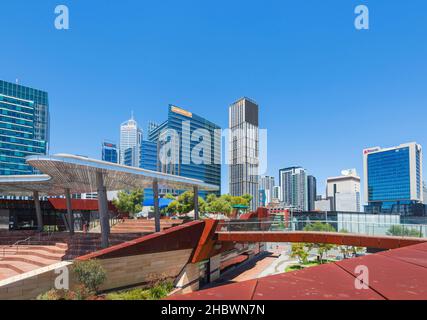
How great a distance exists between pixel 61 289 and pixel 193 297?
41.2 ft

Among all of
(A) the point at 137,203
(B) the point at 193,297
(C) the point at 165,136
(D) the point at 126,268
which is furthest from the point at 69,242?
(C) the point at 165,136

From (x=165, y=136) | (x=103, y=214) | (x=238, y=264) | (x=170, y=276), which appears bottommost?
(x=238, y=264)

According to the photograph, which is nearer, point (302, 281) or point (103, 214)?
point (302, 281)

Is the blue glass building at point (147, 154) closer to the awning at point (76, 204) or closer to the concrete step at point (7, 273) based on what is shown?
the awning at point (76, 204)

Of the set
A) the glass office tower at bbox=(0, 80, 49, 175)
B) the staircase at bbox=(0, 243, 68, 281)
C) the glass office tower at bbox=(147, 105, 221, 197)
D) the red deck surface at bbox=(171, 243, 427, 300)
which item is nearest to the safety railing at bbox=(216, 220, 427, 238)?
the staircase at bbox=(0, 243, 68, 281)

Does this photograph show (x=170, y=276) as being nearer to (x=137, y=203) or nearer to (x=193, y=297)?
(x=193, y=297)

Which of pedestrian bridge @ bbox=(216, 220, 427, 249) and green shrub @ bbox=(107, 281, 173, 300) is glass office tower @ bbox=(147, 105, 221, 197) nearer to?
pedestrian bridge @ bbox=(216, 220, 427, 249)

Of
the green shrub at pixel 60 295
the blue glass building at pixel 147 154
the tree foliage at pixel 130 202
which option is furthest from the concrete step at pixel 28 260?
the blue glass building at pixel 147 154

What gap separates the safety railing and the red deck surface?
775 inches

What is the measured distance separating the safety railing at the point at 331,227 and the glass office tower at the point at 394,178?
142m

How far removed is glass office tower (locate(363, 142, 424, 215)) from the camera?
14675 cm

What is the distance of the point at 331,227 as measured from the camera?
2373 centimetres

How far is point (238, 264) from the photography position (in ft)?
129

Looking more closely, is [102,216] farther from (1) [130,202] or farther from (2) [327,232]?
(1) [130,202]
